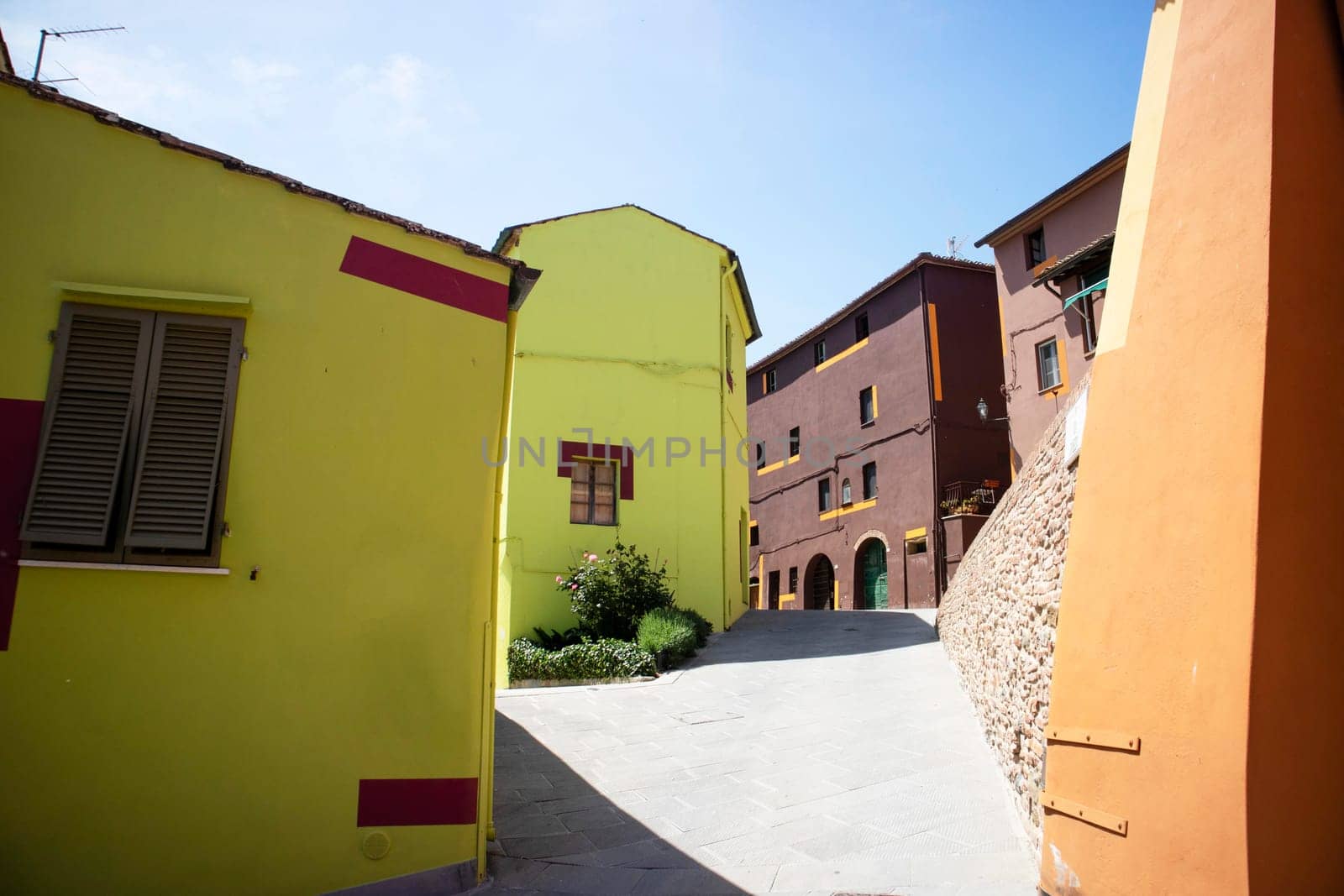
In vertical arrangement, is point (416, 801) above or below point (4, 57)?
below

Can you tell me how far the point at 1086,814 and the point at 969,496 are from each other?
19.4m

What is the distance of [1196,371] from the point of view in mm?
4312

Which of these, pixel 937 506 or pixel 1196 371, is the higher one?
pixel 937 506

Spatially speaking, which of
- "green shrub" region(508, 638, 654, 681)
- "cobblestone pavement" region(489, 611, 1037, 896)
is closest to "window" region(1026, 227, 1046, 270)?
"cobblestone pavement" region(489, 611, 1037, 896)

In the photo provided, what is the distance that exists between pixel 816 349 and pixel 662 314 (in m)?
14.3

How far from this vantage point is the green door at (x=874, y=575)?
998 inches

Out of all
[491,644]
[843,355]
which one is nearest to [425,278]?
[491,644]

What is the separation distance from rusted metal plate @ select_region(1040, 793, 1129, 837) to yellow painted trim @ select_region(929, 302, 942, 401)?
66.0 feet

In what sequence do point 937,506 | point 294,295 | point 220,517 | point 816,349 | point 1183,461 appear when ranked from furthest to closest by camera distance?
point 816,349, point 937,506, point 294,295, point 220,517, point 1183,461

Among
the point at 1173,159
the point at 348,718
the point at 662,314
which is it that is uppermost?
the point at 662,314

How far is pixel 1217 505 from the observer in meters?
4.06

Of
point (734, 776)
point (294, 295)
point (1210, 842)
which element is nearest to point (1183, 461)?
point (1210, 842)

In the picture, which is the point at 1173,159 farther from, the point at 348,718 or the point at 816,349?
the point at 816,349

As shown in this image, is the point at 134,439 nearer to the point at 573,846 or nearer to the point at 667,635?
the point at 573,846
